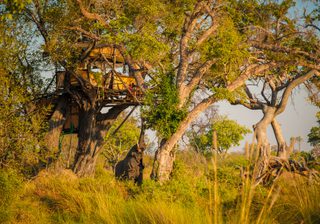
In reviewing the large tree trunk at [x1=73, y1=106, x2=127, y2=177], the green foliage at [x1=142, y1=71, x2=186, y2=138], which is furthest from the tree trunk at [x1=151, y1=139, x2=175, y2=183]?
the large tree trunk at [x1=73, y1=106, x2=127, y2=177]

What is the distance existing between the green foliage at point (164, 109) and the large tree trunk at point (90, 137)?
8003 mm

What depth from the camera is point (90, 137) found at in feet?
82.2

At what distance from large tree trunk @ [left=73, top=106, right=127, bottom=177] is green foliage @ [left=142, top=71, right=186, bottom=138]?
26.3 ft

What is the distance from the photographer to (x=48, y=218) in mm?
10594

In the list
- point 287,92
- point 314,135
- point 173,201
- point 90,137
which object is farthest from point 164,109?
point 314,135

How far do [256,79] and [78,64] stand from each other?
8.72 meters

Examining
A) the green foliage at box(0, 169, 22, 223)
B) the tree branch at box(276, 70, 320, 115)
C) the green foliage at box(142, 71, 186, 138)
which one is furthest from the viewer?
the tree branch at box(276, 70, 320, 115)

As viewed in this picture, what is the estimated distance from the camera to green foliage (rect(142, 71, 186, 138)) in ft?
53.6

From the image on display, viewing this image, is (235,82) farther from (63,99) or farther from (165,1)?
(63,99)

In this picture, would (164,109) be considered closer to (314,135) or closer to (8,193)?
(8,193)

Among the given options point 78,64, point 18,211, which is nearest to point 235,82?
point 78,64

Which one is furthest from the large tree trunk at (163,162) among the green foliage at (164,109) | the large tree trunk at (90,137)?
the large tree trunk at (90,137)

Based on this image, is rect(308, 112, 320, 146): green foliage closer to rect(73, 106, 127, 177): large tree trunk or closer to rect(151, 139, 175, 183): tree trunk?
rect(73, 106, 127, 177): large tree trunk

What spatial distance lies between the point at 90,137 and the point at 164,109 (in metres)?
9.63
